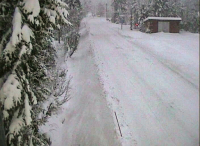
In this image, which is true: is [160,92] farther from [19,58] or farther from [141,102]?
[19,58]

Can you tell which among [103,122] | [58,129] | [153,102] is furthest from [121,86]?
[58,129]

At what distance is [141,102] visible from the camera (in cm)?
802

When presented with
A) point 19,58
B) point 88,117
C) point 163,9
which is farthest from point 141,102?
point 163,9

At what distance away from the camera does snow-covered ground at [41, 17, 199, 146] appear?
3.18 metres

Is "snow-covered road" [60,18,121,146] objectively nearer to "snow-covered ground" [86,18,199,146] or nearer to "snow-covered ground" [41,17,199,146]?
"snow-covered ground" [41,17,199,146]

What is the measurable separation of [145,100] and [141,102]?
0.76 ft

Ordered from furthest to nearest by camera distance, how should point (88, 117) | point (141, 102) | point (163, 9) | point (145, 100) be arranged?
point (163, 9)
point (145, 100)
point (141, 102)
point (88, 117)

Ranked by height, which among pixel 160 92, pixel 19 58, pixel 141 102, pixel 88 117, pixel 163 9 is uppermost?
pixel 163 9

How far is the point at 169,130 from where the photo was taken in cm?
581

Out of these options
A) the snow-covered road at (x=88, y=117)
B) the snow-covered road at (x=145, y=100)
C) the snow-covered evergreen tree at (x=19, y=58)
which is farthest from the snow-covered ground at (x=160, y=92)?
the snow-covered evergreen tree at (x=19, y=58)

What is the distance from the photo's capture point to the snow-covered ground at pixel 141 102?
10.4ft

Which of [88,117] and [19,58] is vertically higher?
[19,58]

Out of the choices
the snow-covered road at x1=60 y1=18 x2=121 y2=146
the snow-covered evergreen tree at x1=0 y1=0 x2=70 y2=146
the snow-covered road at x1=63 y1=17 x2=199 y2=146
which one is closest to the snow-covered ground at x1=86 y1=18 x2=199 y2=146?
the snow-covered road at x1=63 y1=17 x2=199 y2=146

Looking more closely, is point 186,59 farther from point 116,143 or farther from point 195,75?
point 116,143
